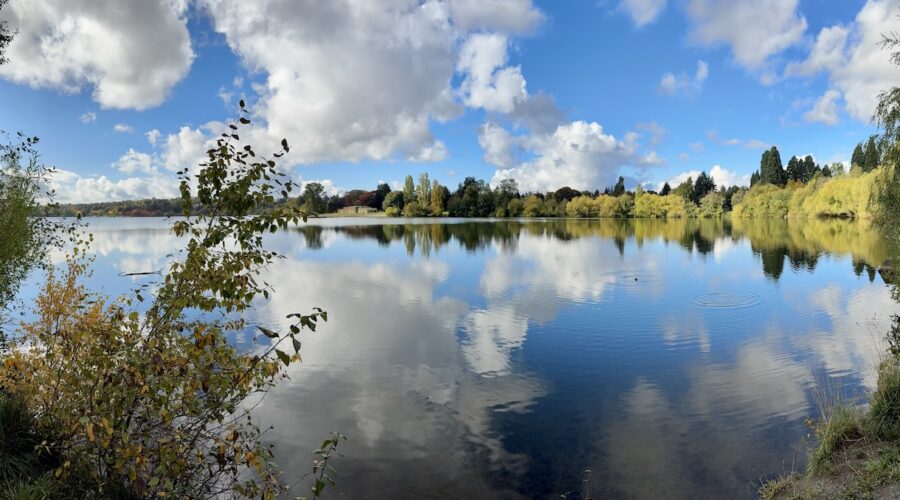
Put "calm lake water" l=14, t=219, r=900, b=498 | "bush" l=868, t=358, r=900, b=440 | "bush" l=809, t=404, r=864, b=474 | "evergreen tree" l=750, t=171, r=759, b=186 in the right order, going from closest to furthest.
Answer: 1. "bush" l=809, t=404, r=864, b=474
2. "bush" l=868, t=358, r=900, b=440
3. "calm lake water" l=14, t=219, r=900, b=498
4. "evergreen tree" l=750, t=171, r=759, b=186

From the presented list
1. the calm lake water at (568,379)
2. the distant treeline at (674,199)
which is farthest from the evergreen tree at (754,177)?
the calm lake water at (568,379)

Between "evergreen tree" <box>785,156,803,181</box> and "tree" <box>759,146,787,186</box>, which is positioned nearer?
"tree" <box>759,146,787,186</box>

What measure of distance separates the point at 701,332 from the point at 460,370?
972cm

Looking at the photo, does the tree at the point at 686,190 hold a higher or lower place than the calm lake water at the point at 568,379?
higher

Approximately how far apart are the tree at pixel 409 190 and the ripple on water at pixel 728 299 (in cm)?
15774

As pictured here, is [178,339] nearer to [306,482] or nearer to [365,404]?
[306,482]

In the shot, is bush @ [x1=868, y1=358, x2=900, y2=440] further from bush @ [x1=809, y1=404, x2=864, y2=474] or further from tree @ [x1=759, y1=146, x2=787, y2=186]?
tree @ [x1=759, y1=146, x2=787, y2=186]

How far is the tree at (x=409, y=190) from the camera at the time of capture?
7096 inches

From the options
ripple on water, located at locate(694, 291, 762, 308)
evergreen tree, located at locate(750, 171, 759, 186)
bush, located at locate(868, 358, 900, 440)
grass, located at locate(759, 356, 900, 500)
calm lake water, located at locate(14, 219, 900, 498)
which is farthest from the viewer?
evergreen tree, located at locate(750, 171, 759, 186)

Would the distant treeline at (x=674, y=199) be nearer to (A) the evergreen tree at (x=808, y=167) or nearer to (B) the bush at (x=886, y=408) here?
(A) the evergreen tree at (x=808, y=167)

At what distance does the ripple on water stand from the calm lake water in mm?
140

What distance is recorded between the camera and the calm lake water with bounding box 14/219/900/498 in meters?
8.64

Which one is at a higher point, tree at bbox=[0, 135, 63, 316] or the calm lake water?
tree at bbox=[0, 135, 63, 316]

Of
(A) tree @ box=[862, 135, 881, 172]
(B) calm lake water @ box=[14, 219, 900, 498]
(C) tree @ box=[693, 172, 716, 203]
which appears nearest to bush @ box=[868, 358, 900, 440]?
(B) calm lake water @ box=[14, 219, 900, 498]
